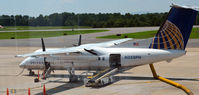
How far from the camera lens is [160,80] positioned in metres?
25.7

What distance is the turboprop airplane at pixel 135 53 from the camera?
78.8 feet

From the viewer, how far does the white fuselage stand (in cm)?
2461

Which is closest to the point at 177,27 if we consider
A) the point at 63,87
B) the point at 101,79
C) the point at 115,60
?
the point at 115,60

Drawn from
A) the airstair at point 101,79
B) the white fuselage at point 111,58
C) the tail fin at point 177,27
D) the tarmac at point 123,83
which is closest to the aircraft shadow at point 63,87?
the tarmac at point 123,83

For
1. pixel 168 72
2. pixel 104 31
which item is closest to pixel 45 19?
pixel 168 72

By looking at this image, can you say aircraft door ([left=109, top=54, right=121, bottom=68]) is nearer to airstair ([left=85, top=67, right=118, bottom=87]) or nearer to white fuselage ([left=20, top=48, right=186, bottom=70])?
white fuselage ([left=20, top=48, right=186, bottom=70])

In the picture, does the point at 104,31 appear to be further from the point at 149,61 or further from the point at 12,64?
the point at 149,61

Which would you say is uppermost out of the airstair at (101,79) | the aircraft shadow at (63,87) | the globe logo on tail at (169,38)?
the globe logo on tail at (169,38)

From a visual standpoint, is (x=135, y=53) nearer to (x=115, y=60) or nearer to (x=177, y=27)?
(x=115, y=60)

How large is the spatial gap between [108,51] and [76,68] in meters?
3.47

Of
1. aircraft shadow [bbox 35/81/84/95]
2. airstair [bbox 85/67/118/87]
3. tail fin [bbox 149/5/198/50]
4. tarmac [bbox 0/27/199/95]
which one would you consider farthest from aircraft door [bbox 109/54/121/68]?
tail fin [bbox 149/5/198/50]

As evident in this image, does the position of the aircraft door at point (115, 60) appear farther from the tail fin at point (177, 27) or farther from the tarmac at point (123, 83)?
the tail fin at point (177, 27)

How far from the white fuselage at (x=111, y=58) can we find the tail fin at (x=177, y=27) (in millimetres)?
638

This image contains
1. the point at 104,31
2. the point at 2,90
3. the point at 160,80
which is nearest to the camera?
the point at 2,90
